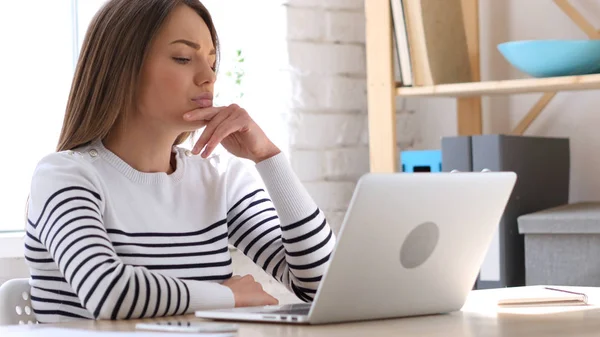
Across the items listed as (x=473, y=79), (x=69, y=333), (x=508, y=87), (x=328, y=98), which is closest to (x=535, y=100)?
(x=473, y=79)

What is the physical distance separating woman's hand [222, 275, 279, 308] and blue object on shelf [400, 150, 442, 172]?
1.16m

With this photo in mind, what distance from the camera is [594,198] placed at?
2.60m

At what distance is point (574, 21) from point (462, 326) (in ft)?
5.33

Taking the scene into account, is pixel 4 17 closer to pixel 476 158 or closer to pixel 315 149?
pixel 315 149

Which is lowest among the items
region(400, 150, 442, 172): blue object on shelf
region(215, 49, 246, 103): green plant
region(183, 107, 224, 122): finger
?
region(400, 150, 442, 172): blue object on shelf

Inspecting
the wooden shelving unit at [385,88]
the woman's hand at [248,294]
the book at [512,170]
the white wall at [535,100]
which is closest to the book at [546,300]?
the woman's hand at [248,294]

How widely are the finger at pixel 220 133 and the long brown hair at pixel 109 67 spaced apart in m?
0.15

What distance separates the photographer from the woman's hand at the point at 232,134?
1657mm

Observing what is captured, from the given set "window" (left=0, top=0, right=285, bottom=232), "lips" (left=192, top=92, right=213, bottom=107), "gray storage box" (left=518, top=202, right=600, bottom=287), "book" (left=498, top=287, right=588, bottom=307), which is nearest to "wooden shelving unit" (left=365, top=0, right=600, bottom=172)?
"gray storage box" (left=518, top=202, right=600, bottom=287)

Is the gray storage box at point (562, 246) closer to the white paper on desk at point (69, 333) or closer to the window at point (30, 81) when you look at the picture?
the window at point (30, 81)

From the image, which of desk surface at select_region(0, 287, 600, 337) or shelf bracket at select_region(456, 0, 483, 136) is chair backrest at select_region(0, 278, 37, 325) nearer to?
desk surface at select_region(0, 287, 600, 337)

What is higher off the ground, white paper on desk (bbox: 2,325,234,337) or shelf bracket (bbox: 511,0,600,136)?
shelf bracket (bbox: 511,0,600,136)

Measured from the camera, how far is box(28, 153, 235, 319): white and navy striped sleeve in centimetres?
137

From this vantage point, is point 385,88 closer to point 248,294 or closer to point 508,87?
point 508,87
